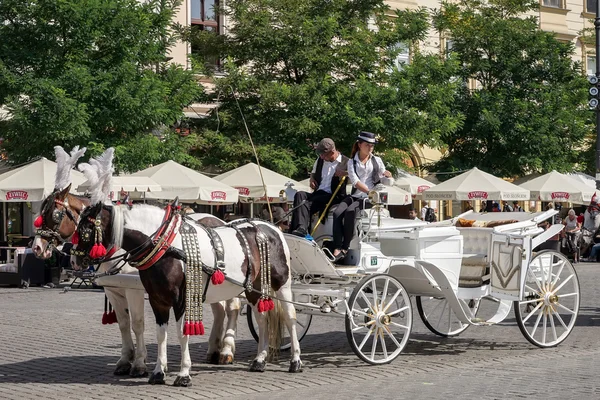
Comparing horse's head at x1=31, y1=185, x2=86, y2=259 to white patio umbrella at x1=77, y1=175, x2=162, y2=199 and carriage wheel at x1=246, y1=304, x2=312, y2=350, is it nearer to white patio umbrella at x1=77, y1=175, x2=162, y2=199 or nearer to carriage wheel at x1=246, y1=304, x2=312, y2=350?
carriage wheel at x1=246, y1=304, x2=312, y2=350

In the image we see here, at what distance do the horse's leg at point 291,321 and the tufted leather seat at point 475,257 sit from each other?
220cm

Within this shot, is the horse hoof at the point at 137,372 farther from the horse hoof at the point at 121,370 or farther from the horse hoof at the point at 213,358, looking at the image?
the horse hoof at the point at 213,358

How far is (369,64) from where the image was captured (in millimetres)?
27016

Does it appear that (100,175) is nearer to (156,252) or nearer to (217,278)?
(156,252)

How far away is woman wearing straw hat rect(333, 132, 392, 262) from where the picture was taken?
33.8 feet

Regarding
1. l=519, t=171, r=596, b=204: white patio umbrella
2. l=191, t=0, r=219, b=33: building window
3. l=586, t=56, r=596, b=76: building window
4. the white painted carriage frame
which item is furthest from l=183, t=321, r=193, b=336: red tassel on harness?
l=586, t=56, r=596, b=76: building window

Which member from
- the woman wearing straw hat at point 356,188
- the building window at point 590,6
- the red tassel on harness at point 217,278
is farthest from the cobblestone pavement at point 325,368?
the building window at point 590,6

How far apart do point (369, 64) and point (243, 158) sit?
4.09 meters

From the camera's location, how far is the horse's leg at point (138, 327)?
30.2 ft

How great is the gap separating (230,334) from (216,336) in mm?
204

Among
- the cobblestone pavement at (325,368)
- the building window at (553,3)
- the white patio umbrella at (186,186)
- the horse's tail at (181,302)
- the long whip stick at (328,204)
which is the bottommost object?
the cobblestone pavement at (325,368)

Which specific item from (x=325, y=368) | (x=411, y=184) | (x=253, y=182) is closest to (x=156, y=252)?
(x=325, y=368)

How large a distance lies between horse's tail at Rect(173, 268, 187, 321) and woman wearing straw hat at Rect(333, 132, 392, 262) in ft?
5.86

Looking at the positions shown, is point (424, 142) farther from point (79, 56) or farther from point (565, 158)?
point (79, 56)
